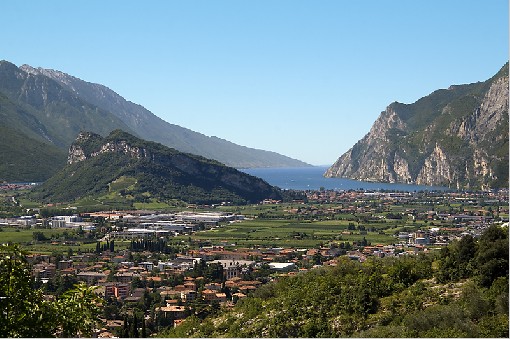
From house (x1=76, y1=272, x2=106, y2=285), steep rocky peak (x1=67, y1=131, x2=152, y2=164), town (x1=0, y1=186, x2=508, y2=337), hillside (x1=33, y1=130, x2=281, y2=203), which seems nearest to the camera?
town (x1=0, y1=186, x2=508, y2=337)

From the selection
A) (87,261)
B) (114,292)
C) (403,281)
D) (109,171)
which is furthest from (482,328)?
(109,171)

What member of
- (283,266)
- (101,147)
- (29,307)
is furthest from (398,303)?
(101,147)

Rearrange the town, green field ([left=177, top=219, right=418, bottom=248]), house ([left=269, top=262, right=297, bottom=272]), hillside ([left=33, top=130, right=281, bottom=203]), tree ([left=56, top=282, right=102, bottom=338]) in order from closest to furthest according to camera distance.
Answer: tree ([left=56, top=282, right=102, bottom=338]) < the town < house ([left=269, top=262, right=297, bottom=272]) < green field ([left=177, top=219, right=418, bottom=248]) < hillside ([left=33, top=130, right=281, bottom=203])

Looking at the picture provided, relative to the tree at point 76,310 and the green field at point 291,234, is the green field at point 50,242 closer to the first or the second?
the green field at point 291,234

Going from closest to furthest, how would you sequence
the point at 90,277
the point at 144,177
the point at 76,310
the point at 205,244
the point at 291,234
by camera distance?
1. the point at 76,310
2. the point at 90,277
3. the point at 205,244
4. the point at 291,234
5. the point at 144,177

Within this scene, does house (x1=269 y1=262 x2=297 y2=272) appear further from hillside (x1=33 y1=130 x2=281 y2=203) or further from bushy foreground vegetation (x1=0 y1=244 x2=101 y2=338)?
hillside (x1=33 y1=130 x2=281 y2=203)

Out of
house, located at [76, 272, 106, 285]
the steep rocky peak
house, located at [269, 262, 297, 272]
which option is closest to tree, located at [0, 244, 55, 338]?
house, located at [76, 272, 106, 285]

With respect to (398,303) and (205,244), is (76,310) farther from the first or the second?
(205,244)
